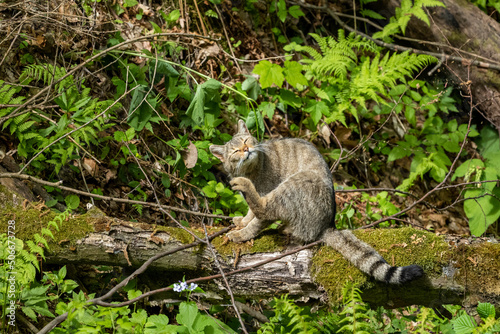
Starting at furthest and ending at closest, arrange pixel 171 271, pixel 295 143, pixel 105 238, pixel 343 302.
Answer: pixel 295 143 < pixel 171 271 < pixel 105 238 < pixel 343 302

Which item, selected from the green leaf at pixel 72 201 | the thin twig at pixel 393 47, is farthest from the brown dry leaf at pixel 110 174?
the thin twig at pixel 393 47

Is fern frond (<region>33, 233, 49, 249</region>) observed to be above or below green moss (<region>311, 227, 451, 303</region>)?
above

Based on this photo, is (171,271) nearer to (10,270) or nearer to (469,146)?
(10,270)

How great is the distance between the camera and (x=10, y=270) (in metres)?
2.88

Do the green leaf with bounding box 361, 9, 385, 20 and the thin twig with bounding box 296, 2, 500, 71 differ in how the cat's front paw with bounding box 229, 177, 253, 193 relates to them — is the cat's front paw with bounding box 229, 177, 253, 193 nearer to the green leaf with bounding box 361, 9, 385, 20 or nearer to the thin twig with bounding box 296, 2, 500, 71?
the thin twig with bounding box 296, 2, 500, 71

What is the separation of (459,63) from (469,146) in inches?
56.3

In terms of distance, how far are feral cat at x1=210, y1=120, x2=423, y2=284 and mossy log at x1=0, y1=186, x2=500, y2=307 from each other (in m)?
0.14

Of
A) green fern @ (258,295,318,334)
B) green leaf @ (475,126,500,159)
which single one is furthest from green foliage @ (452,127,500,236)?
green fern @ (258,295,318,334)

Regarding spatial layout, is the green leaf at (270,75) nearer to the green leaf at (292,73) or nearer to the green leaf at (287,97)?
the green leaf at (292,73)

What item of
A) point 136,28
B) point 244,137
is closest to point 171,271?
point 244,137

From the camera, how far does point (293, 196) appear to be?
3779 mm

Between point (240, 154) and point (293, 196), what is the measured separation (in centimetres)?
91

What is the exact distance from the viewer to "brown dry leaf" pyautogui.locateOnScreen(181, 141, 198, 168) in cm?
501

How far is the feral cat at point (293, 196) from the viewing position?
126 inches
